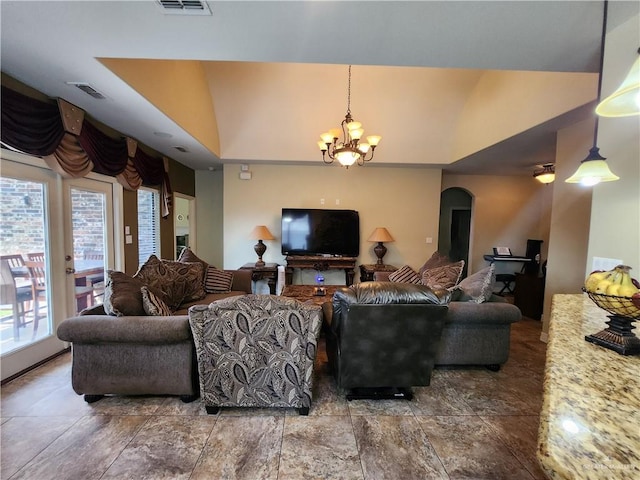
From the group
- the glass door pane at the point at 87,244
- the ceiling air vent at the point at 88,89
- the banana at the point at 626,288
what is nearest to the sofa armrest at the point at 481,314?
the banana at the point at 626,288

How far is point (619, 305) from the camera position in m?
1.14

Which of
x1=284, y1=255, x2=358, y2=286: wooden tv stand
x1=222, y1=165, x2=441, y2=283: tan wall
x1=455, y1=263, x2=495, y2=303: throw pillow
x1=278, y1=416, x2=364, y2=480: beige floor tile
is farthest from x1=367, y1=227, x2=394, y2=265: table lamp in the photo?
x1=278, y1=416, x2=364, y2=480: beige floor tile

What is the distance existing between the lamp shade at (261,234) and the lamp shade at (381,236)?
1.88 meters

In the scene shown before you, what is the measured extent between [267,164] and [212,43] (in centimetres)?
336

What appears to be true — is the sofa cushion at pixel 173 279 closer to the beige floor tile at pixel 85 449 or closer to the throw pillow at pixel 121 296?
the throw pillow at pixel 121 296

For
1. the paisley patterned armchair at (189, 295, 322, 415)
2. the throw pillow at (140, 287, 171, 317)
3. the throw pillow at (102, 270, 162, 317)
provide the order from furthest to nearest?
1. the throw pillow at (140, 287, 171, 317)
2. the throw pillow at (102, 270, 162, 317)
3. the paisley patterned armchair at (189, 295, 322, 415)

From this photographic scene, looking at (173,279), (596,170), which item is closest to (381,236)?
(173,279)

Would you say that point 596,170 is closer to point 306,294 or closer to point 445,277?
point 445,277

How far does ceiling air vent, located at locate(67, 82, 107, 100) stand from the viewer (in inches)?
95.2

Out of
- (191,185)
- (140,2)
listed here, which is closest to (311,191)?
(191,185)

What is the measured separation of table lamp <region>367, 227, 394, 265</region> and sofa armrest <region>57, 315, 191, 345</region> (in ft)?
12.5

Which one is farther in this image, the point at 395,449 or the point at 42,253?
the point at 42,253

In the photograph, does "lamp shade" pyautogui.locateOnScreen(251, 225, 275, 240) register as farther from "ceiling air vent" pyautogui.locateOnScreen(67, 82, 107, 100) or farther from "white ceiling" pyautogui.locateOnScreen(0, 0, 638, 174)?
"ceiling air vent" pyautogui.locateOnScreen(67, 82, 107, 100)

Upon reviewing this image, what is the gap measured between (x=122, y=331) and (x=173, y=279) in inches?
44.9
